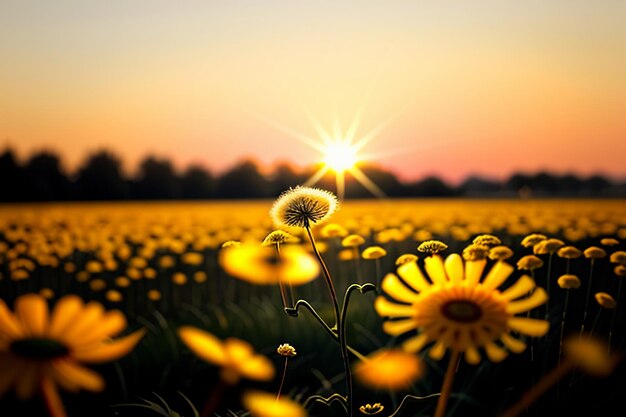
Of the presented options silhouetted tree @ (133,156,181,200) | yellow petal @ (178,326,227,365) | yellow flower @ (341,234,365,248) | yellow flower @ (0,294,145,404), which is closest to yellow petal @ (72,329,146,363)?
yellow flower @ (0,294,145,404)

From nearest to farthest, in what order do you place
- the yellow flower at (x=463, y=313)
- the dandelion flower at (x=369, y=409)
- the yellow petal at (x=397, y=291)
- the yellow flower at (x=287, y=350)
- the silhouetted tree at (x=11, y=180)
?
1. the yellow flower at (x=463, y=313)
2. the yellow petal at (x=397, y=291)
3. the dandelion flower at (x=369, y=409)
4. the yellow flower at (x=287, y=350)
5. the silhouetted tree at (x=11, y=180)

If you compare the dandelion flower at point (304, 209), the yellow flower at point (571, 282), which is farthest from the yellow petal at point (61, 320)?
the yellow flower at point (571, 282)

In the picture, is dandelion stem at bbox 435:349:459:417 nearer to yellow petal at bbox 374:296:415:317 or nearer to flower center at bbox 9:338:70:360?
yellow petal at bbox 374:296:415:317

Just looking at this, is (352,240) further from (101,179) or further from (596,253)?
(101,179)

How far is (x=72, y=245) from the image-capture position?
634 cm

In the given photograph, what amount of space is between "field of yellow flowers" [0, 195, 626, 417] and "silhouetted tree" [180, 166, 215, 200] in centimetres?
2931

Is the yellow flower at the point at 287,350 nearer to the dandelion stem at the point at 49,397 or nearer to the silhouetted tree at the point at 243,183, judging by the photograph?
the dandelion stem at the point at 49,397

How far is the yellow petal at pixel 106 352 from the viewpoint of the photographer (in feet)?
2.00

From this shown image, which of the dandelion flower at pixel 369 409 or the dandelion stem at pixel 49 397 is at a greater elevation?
the dandelion stem at pixel 49 397

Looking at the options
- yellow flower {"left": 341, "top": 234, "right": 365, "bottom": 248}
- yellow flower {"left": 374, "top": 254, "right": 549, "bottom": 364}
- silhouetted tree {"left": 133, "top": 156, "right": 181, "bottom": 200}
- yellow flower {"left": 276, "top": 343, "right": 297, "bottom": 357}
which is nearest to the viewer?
yellow flower {"left": 374, "top": 254, "right": 549, "bottom": 364}

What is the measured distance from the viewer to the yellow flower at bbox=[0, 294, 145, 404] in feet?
2.02

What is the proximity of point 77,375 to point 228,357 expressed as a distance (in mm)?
190

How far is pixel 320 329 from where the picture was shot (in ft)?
13.3

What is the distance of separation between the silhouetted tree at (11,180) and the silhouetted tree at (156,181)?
284 inches
